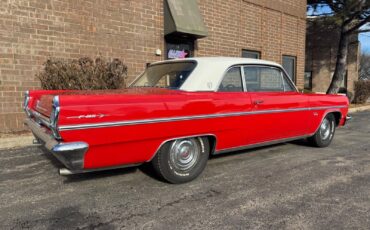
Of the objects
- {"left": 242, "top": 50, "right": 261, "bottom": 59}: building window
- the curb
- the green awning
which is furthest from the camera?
the curb

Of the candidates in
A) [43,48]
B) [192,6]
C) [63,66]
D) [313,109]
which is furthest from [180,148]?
[192,6]

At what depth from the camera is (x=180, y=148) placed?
371 cm

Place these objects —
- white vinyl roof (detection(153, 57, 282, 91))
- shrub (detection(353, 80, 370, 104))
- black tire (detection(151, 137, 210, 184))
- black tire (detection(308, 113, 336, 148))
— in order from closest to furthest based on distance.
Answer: black tire (detection(151, 137, 210, 184)) → white vinyl roof (detection(153, 57, 282, 91)) → black tire (detection(308, 113, 336, 148)) → shrub (detection(353, 80, 370, 104))

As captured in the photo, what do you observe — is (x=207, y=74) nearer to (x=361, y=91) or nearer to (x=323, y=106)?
(x=323, y=106)

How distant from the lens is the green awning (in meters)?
9.05

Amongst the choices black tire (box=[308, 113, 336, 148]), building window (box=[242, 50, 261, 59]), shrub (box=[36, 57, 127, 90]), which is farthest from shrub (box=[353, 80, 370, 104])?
shrub (box=[36, 57, 127, 90])

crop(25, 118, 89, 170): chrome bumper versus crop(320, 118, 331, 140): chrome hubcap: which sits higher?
crop(25, 118, 89, 170): chrome bumper

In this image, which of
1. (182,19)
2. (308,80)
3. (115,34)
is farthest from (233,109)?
(308,80)

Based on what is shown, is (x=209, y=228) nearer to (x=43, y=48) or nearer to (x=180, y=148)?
(x=180, y=148)

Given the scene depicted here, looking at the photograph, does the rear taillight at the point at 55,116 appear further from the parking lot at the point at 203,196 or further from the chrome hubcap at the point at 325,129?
the chrome hubcap at the point at 325,129

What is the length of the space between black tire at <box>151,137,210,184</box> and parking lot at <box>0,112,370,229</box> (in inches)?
5.1

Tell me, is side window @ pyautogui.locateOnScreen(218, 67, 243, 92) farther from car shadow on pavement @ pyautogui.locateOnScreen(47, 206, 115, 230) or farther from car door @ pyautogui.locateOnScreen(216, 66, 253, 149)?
car shadow on pavement @ pyautogui.locateOnScreen(47, 206, 115, 230)

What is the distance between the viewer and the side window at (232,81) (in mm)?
4156

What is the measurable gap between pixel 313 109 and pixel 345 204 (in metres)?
2.36
